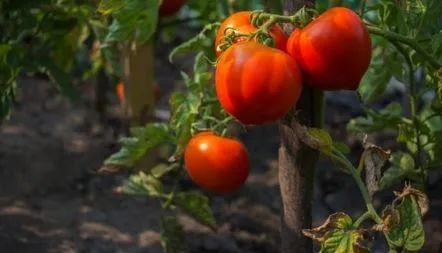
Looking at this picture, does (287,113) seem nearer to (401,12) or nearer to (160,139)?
(401,12)

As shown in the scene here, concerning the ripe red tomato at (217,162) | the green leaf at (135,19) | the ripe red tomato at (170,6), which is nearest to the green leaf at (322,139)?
the ripe red tomato at (217,162)

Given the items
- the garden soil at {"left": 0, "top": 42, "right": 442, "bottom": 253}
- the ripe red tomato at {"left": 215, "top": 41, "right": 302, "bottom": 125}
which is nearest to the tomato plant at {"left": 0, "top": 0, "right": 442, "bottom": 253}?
the ripe red tomato at {"left": 215, "top": 41, "right": 302, "bottom": 125}

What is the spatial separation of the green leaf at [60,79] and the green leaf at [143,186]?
0.25m

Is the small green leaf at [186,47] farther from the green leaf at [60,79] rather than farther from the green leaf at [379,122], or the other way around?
the green leaf at [60,79]

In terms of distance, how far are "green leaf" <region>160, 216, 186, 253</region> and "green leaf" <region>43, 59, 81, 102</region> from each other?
0.36 metres

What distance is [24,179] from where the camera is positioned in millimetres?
2332

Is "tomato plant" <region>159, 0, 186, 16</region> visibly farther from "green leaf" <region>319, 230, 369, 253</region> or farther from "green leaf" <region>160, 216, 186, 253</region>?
"green leaf" <region>319, 230, 369, 253</region>

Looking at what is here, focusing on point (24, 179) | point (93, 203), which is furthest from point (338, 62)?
point (24, 179)

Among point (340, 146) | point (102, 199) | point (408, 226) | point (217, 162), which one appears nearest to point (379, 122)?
point (340, 146)

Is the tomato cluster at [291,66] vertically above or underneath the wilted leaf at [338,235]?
above

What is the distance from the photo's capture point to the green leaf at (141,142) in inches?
61.2

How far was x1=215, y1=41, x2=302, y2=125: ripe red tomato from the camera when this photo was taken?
3.54 ft

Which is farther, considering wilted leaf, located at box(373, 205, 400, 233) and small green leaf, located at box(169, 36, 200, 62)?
small green leaf, located at box(169, 36, 200, 62)

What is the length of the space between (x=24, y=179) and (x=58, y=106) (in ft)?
2.37
